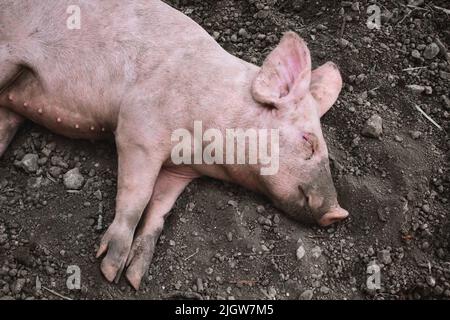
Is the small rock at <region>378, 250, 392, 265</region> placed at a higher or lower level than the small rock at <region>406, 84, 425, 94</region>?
lower

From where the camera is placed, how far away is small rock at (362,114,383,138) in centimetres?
340

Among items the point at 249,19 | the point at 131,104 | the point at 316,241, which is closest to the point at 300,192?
the point at 316,241

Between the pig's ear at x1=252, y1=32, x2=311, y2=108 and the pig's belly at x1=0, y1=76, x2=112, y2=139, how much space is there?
787mm

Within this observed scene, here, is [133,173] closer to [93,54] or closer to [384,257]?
[93,54]

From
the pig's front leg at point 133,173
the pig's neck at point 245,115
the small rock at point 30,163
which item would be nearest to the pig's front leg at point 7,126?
the small rock at point 30,163

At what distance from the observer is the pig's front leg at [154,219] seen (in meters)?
2.94

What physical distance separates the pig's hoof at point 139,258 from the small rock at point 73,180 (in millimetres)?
432

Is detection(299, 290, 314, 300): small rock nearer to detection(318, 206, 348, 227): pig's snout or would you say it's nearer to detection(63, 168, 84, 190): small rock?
detection(318, 206, 348, 227): pig's snout

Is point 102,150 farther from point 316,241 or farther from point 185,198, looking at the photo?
point 316,241

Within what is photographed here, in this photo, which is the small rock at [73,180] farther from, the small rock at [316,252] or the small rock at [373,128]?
the small rock at [373,128]

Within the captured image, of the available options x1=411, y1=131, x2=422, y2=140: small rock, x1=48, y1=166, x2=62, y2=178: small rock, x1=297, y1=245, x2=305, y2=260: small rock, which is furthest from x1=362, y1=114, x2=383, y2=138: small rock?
x1=48, y1=166, x2=62, y2=178: small rock

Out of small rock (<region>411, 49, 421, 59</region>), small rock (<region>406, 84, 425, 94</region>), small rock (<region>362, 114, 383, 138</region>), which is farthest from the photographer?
small rock (<region>411, 49, 421, 59</region>)

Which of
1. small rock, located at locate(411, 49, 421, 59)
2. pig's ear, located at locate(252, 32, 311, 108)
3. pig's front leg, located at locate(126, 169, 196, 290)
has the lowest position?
pig's front leg, located at locate(126, 169, 196, 290)

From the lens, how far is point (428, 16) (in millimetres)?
3957
